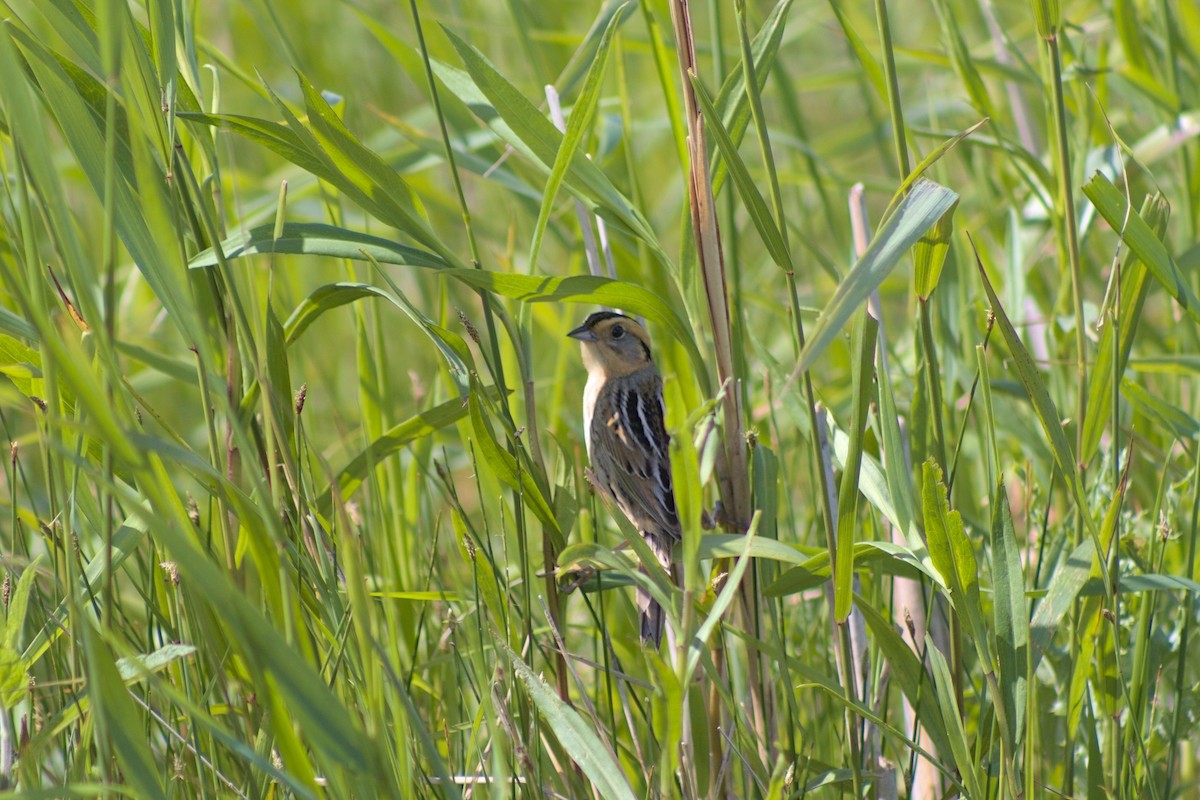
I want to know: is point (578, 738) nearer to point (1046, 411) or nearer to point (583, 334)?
point (1046, 411)

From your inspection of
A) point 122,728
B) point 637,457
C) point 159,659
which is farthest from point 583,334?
point 122,728

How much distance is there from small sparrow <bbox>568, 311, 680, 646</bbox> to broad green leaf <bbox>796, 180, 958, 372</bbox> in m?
0.85

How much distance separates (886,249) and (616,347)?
180 centimetres

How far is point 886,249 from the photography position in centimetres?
135

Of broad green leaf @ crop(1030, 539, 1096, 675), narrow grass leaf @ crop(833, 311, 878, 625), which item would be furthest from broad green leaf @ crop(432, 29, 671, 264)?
broad green leaf @ crop(1030, 539, 1096, 675)

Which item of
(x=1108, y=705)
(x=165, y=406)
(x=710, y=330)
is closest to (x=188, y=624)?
(x=710, y=330)

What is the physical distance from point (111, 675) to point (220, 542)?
68cm

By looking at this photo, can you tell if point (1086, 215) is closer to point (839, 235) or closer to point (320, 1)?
point (839, 235)

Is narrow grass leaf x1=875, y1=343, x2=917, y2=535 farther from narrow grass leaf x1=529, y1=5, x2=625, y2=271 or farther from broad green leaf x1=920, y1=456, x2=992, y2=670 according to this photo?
narrow grass leaf x1=529, y1=5, x2=625, y2=271

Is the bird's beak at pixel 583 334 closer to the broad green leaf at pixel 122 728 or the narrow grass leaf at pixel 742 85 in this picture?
the narrow grass leaf at pixel 742 85

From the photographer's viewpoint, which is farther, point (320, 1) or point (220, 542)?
point (320, 1)

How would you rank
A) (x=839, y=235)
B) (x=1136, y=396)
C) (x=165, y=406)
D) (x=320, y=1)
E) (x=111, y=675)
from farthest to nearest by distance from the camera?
(x=320, y=1) < (x=165, y=406) < (x=839, y=235) < (x=1136, y=396) < (x=111, y=675)

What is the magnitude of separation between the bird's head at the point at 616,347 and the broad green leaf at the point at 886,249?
1596 millimetres

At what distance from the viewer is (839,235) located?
3092 millimetres
